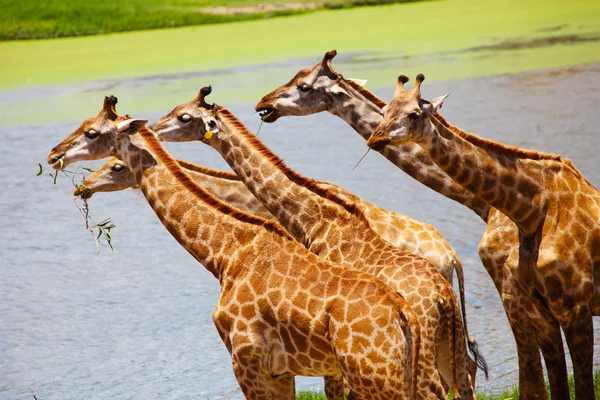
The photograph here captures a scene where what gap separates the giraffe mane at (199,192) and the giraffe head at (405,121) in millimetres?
703

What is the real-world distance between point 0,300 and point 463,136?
228 inches

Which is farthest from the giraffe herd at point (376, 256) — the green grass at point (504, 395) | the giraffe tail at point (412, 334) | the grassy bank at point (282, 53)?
the grassy bank at point (282, 53)

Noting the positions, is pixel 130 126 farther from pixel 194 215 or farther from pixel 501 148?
pixel 501 148

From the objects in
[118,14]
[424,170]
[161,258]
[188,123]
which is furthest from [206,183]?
[118,14]

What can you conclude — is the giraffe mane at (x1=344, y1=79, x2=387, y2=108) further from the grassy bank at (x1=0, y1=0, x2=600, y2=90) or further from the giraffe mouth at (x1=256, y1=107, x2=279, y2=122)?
the grassy bank at (x1=0, y1=0, x2=600, y2=90)

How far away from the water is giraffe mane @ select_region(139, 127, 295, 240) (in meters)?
2.06

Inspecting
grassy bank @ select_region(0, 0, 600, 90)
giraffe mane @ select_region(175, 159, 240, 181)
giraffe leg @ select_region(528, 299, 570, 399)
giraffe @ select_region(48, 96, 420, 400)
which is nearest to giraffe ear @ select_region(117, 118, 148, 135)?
giraffe @ select_region(48, 96, 420, 400)

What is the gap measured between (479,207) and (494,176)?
1043 mm

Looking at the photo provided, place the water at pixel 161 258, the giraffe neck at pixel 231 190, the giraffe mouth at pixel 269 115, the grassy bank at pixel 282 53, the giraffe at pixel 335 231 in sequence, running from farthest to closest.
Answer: the grassy bank at pixel 282 53
the water at pixel 161 258
the giraffe neck at pixel 231 190
the giraffe mouth at pixel 269 115
the giraffe at pixel 335 231

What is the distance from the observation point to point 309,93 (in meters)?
7.43

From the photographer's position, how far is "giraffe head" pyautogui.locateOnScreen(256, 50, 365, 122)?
7348mm

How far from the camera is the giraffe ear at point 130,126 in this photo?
6.05 m

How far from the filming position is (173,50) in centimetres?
2064

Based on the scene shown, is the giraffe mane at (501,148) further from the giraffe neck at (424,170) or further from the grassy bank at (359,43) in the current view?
the grassy bank at (359,43)
